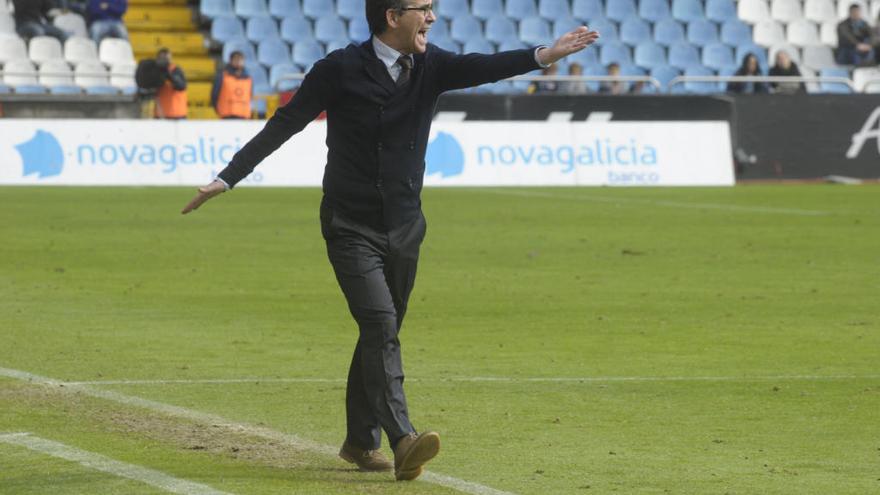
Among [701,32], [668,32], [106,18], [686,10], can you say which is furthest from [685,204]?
[686,10]

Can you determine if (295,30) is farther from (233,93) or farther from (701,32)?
(701,32)

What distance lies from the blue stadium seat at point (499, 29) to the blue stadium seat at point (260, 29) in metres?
4.54

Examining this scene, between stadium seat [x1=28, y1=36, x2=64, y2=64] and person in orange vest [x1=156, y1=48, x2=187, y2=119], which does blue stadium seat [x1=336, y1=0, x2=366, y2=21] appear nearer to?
stadium seat [x1=28, y1=36, x2=64, y2=64]

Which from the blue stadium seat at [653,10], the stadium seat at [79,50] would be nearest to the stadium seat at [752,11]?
the blue stadium seat at [653,10]

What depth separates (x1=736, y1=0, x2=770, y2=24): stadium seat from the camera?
40.1m

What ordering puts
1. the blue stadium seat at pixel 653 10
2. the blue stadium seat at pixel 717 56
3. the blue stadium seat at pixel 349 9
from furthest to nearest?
the blue stadium seat at pixel 653 10, the blue stadium seat at pixel 717 56, the blue stadium seat at pixel 349 9

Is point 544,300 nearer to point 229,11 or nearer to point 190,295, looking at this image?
point 190,295

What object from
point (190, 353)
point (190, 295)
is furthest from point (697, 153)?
point (190, 353)

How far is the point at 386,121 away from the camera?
24.5 feet

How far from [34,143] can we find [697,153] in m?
10.5

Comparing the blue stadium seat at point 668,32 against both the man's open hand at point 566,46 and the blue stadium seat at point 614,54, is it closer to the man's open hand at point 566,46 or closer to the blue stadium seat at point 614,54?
the blue stadium seat at point 614,54

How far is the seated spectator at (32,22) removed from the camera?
31.5m

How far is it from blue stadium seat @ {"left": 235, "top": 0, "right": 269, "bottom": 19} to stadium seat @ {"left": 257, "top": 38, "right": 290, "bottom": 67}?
0.82 meters

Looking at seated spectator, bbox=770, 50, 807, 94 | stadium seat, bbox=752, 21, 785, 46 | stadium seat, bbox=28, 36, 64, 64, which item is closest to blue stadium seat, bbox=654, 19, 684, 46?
stadium seat, bbox=752, 21, 785, 46
